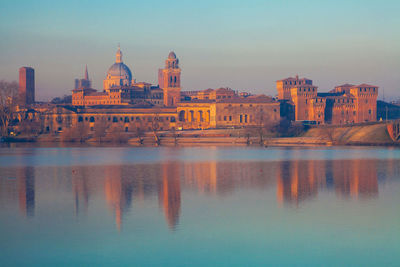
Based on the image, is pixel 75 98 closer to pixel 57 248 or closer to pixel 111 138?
pixel 111 138

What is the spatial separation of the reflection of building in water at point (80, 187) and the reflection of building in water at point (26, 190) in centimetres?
160

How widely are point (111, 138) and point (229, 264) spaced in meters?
69.3

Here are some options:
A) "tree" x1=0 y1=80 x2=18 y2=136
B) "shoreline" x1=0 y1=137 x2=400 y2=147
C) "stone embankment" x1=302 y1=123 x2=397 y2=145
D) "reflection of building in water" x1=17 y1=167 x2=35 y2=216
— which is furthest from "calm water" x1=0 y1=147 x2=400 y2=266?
"tree" x1=0 y1=80 x2=18 y2=136

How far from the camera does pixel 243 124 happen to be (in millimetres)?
109312

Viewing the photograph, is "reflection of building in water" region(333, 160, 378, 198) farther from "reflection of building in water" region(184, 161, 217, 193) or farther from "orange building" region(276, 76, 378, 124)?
"orange building" region(276, 76, 378, 124)

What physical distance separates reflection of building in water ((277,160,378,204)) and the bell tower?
8841 cm

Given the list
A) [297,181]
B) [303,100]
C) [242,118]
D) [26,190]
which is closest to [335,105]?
[303,100]

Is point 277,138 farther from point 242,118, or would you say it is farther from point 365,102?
point 365,102

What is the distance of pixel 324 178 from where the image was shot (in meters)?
30.7

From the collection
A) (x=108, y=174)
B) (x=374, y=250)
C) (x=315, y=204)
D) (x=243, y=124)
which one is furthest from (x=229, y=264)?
(x=243, y=124)

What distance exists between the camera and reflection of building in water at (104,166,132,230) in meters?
20.7

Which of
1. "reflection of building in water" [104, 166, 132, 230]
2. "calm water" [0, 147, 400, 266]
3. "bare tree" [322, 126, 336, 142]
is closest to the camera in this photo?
"calm water" [0, 147, 400, 266]

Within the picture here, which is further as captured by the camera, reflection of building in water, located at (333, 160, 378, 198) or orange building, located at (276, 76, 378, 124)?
orange building, located at (276, 76, 378, 124)

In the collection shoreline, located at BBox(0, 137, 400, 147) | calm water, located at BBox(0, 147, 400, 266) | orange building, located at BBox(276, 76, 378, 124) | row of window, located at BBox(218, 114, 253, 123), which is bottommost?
calm water, located at BBox(0, 147, 400, 266)
